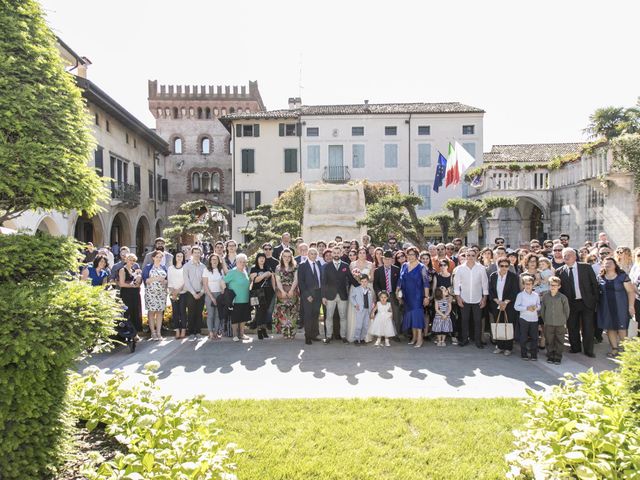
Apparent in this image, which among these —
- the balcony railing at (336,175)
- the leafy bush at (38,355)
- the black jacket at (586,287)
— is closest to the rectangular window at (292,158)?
the balcony railing at (336,175)

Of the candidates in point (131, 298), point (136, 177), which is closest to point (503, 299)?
point (131, 298)

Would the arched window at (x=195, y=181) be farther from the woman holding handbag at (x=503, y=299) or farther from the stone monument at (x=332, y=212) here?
the woman holding handbag at (x=503, y=299)

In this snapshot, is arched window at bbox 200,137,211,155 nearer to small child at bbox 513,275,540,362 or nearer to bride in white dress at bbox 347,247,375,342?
bride in white dress at bbox 347,247,375,342

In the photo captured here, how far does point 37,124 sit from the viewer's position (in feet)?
11.1

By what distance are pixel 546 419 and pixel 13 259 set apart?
4317mm

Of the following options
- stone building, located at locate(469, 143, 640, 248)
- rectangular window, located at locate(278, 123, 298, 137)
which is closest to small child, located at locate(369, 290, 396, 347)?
stone building, located at locate(469, 143, 640, 248)

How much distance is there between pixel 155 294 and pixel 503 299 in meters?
6.79

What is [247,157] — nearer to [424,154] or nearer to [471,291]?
[424,154]

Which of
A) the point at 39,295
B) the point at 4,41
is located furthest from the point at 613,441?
the point at 4,41

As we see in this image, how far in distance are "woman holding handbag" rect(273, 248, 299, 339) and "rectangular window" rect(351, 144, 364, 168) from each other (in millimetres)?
27299

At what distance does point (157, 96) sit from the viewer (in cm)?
4591

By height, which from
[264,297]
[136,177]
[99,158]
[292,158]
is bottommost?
[264,297]

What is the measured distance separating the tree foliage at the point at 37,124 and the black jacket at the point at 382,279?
20.5ft

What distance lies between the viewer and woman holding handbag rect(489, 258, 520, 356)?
8.26 metres
